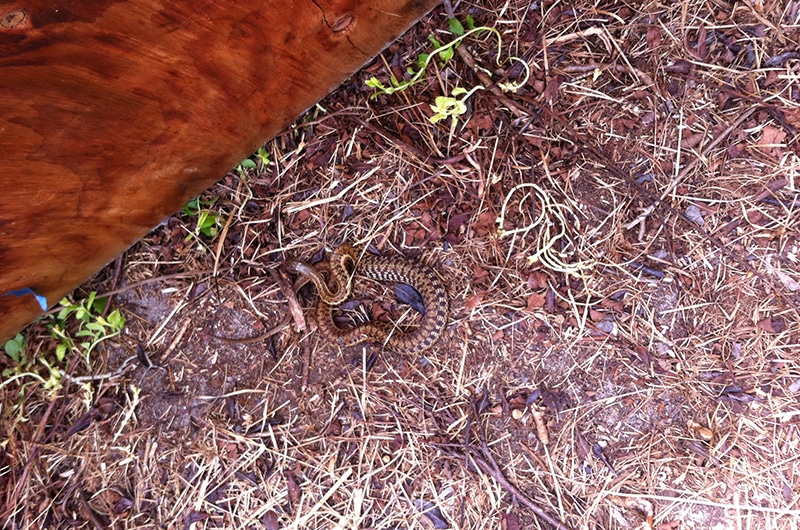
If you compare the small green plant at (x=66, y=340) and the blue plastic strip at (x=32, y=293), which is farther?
the small green plant at (x=66, y=340)

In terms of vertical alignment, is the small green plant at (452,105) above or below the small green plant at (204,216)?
above

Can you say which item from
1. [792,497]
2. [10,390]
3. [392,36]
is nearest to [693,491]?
[792,497]

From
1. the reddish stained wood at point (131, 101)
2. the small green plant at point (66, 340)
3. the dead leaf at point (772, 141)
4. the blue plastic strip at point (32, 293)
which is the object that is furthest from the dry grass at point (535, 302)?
the blue plastic strip at point (32, 293)

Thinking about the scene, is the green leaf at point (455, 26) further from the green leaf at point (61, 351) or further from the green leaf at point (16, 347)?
the green leaf at point (16, 347)

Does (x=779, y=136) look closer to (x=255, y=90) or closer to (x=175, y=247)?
(x=255, y=90)

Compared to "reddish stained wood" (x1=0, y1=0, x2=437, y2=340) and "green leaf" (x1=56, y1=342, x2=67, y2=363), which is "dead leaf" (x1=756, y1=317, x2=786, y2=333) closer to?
"reddish stained wood" (x1=0, y1=0, x2=437, y2=340)

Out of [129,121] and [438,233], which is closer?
[129,121]
